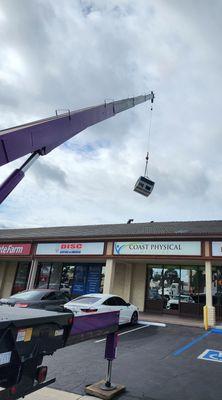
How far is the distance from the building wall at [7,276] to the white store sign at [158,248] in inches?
451

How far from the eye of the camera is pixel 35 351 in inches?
142

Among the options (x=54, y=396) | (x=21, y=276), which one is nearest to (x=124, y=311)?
(x=54, y=396)

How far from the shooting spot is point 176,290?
20.5 metres

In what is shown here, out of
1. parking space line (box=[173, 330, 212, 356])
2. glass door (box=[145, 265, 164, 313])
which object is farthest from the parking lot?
glass door (box=[145, 265, 164, 313])

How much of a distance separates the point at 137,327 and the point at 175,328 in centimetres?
173

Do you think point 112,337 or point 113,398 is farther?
point 112,337

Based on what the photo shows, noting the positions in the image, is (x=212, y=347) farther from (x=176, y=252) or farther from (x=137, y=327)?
(x=176, y=252)

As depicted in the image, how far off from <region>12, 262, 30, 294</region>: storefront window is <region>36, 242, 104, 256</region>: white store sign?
15.2ft

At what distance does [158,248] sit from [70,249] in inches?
240

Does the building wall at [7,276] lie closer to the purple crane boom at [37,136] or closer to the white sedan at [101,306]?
the white sedan at [101,306]

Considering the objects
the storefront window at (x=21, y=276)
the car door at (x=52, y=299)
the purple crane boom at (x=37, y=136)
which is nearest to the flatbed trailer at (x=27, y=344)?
the purple crane boom at (x=37, y=136)

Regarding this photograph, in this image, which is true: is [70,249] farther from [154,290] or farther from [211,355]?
[211,355]

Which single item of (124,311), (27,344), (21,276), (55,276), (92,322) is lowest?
(27,344)

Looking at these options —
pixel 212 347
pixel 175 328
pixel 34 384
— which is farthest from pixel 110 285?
pixel 34 384
